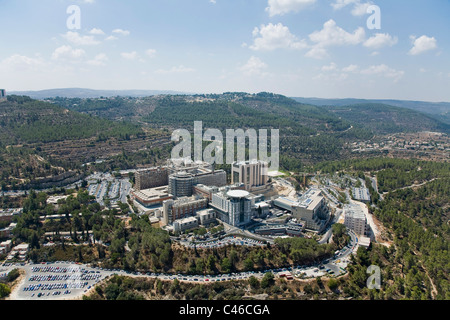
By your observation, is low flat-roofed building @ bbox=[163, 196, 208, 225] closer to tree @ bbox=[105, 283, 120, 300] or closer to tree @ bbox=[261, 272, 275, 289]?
tree @ bbox=[105, 283, 120, 300]

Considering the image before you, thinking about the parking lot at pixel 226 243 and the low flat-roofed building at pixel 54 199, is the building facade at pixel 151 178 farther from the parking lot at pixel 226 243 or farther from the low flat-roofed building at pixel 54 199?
the parking lot at pixel 226 243

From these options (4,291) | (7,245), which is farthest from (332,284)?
(7,245)

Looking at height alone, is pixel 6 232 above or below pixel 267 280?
above

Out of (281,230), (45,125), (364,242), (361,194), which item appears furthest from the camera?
(45,125)

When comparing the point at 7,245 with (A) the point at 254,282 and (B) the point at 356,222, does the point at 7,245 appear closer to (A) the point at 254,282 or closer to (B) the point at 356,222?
(A) the point at 254,282

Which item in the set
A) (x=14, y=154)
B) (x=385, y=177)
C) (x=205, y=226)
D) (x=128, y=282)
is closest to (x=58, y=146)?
(x=14, y=154)

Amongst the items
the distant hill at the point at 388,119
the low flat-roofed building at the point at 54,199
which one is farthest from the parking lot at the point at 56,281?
the distant hill at the point at 388,119

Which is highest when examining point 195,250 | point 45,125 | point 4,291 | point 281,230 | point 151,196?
point 45,125
